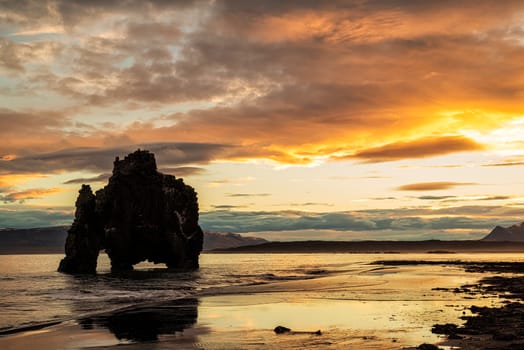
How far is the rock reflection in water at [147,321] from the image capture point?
81.9 ft

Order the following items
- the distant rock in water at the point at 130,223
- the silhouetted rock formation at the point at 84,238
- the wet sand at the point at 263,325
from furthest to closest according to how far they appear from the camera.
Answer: the distant rock in water at the point at 130,223 < the silhouetted rock formation at the point at 84,238 < the wet sand at the point at 263,325

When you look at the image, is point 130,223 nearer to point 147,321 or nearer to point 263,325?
point 147,321

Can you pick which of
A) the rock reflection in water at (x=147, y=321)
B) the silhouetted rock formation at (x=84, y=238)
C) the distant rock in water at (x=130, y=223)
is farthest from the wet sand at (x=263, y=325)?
the distant rock in water at (x=130, y=223)

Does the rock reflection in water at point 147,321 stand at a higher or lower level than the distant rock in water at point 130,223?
lower

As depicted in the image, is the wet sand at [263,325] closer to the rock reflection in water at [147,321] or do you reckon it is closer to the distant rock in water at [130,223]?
the rock reflection in water at [147,321]

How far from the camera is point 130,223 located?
99.3 meters

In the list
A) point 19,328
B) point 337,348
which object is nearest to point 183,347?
point 337,348

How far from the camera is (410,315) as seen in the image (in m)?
28.7

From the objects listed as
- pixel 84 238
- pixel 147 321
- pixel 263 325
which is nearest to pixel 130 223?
pixel 84 238

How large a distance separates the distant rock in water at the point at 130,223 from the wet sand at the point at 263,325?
196 ft

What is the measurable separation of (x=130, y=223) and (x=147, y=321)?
71835 millimetres

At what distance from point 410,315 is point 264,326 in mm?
7940

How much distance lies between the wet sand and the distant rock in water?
59740 mm

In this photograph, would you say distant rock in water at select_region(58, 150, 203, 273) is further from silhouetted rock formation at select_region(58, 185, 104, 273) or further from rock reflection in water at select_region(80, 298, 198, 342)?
rock reflection in water at select_region(80, 298, 198, 342)
